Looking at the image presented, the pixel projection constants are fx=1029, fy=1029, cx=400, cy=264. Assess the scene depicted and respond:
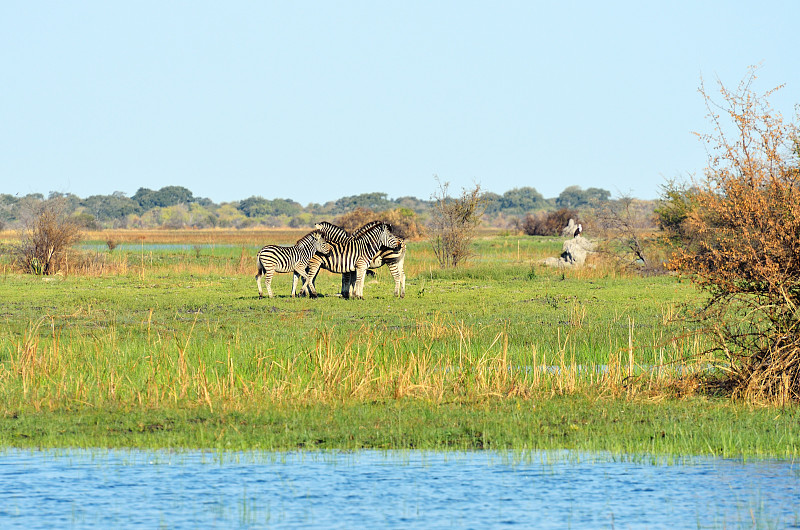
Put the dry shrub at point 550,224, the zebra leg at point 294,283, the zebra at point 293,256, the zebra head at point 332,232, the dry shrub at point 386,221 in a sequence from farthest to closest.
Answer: the dry shrub at point 550,224 → the dry shrub at point 386,221 → the zebra head at point 332,232 → the zebra leg at point 294,283 → the zebra at point 293,256

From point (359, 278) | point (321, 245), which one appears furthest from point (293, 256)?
point (359, 278)

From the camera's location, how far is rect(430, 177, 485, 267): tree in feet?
120

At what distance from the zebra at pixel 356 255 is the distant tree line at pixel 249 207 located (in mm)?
87514

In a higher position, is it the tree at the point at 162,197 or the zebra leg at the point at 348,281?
the tree at the point at 162,197

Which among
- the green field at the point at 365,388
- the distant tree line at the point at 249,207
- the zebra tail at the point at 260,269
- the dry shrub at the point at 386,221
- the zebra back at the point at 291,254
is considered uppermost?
the distant tree line at the point at 249,207

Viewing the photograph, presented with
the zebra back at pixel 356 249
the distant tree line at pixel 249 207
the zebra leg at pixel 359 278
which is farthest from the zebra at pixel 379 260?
the distant tree line at pixel 249 207

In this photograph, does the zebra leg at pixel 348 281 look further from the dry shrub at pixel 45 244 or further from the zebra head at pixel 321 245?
the dry shrub at pixel 45 244

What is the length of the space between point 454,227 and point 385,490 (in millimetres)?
29148

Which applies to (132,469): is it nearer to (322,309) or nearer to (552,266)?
(322,309)

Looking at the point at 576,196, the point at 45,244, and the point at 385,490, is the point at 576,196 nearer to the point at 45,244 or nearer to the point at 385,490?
the point at 45,244

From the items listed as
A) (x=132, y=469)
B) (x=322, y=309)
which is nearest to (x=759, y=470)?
(x=132, y=469)

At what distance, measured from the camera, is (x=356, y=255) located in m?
23.6

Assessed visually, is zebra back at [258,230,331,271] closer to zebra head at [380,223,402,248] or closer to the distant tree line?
zebra head at [380,223,402,248]

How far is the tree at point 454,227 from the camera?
3666 centimetres
